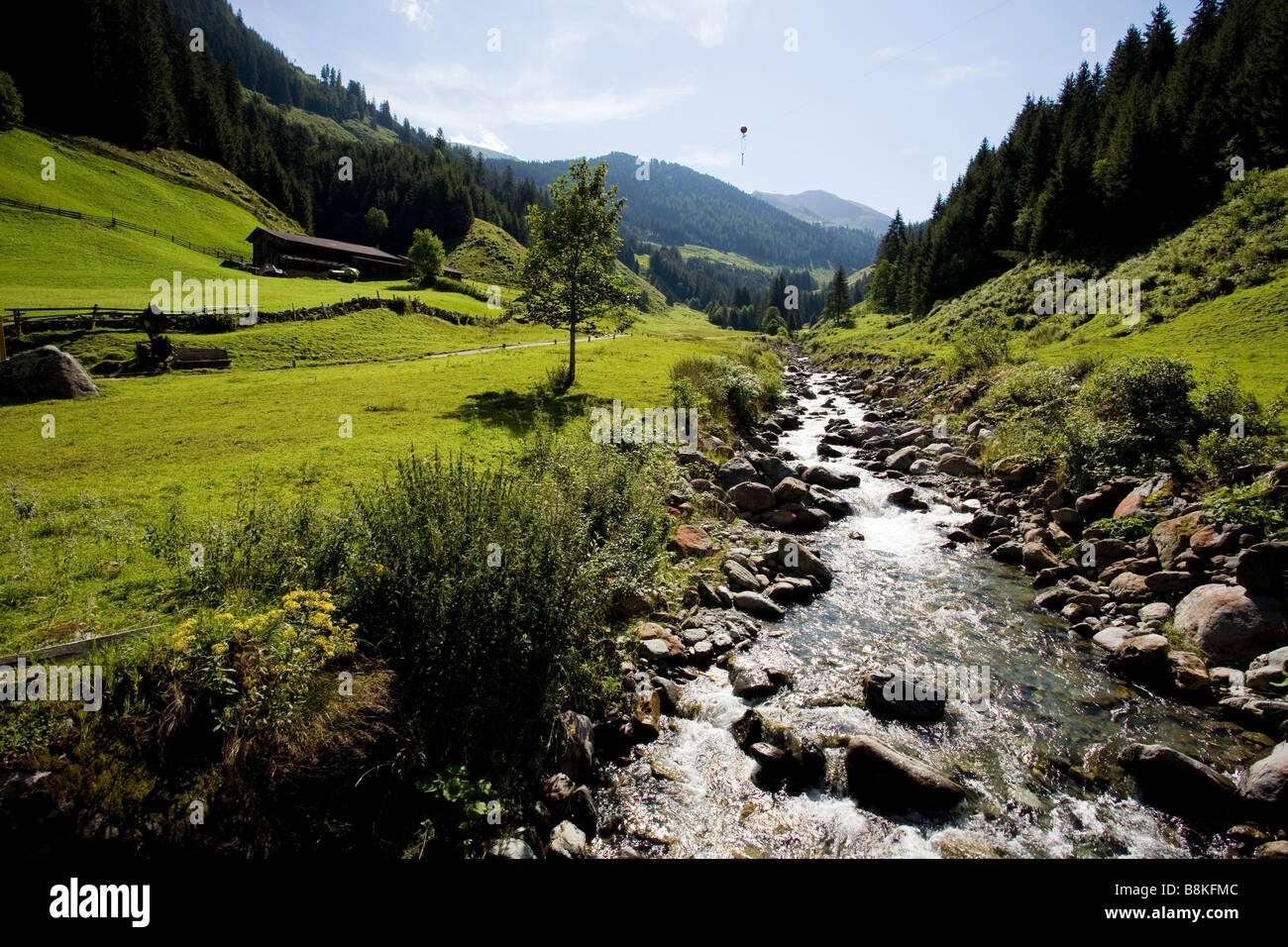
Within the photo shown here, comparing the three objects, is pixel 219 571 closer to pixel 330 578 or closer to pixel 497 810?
pixel 330 578

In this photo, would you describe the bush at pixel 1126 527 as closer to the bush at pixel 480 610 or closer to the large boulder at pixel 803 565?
the large boulder at pixel 803 565

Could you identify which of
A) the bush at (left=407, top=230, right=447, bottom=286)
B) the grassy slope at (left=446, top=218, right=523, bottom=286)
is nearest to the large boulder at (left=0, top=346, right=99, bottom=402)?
the bush at (left=407, top=230, right=447, bottom=286)

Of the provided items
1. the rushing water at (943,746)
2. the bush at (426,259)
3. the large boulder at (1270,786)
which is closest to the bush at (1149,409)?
the rushing water at (943,746)

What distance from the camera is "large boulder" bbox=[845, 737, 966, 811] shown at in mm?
7156

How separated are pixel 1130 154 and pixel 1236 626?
193 ft

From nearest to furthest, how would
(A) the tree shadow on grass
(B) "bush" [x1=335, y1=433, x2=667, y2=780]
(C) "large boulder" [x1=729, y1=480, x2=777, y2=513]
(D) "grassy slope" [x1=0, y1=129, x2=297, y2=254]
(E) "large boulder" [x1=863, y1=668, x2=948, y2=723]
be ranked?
(B) "bush" [x1=335, y1=433, x2=667, y2=780], (E) "large boulder" [x1=863, y1=668, x2=948, y2=723], (C) "large boulder" [x1=729, y1=480, x2=777, y2=513], (A) the tree shadow on grass, (D) "grassy slope" [x1=0, y1=129, x2=297, y2=254]

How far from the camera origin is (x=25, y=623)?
6844 mm

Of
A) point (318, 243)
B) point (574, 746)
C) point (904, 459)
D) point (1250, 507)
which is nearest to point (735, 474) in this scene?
point (904, 459)

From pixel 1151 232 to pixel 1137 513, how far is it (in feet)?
152

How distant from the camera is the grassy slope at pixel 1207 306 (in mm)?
20328

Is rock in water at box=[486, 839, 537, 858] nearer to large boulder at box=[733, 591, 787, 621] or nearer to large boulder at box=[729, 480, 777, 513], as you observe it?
large boulder at box=[733, 591, 787, 621]

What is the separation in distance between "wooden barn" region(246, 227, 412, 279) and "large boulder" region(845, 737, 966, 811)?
278 feet

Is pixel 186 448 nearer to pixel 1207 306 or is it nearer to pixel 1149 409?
pixel 1149 409

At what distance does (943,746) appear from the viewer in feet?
27.0
